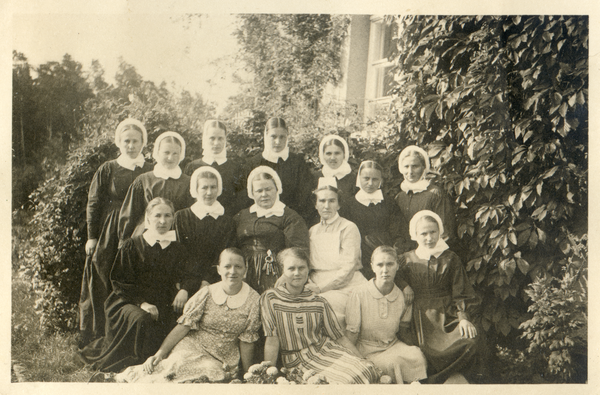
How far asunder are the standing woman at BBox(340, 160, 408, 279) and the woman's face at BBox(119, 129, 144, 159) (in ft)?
5.15

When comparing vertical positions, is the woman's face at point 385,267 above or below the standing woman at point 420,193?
below

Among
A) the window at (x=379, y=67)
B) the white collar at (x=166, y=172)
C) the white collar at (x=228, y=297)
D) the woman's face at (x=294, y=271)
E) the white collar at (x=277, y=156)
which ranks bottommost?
the white collar at (x=228, y=297)

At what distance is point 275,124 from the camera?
3562 millimetres

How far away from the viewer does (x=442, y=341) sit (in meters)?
3.47

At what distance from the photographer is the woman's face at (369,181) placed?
3.51 metres

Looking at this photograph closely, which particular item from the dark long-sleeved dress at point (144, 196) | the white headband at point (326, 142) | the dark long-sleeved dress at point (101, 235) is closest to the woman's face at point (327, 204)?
the white headband at point (326, 142)

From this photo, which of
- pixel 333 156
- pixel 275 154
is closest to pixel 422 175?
pixel 333 156

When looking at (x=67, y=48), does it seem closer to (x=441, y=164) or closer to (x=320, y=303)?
(x=320, y=303)

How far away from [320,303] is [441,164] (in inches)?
53.3

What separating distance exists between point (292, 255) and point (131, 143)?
1.44m

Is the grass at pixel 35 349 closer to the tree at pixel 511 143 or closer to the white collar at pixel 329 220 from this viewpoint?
the white collar at pixel 329 220

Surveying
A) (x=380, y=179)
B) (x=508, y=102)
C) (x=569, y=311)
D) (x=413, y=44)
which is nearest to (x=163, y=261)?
(x=380, y=179)

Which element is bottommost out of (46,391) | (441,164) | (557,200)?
(46,391)

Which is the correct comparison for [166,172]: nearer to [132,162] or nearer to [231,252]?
[132,162]
